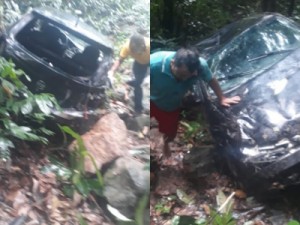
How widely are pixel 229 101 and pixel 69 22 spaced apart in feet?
2.03

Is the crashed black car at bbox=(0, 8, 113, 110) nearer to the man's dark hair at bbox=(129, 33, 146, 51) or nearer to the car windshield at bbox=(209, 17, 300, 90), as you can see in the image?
the man's dark hair at bbox=(129, 33, 146, 51)

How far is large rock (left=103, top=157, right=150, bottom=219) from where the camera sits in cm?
166

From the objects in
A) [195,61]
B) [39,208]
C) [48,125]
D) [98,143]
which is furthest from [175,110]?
[39,208]

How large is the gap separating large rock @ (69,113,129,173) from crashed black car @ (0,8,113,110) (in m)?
0.07

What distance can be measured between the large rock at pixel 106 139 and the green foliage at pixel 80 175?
0.05 feet

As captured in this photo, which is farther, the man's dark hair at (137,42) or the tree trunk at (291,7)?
the tree trunk at (291,7)

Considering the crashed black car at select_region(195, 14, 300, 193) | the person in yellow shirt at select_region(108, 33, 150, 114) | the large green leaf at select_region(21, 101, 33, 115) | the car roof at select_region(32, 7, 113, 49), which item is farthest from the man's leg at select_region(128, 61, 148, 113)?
the large green leaf at select_region(21, 101, 33, 115)

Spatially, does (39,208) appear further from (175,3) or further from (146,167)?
(175,3)

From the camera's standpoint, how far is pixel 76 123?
1686mm

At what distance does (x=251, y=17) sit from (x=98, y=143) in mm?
760

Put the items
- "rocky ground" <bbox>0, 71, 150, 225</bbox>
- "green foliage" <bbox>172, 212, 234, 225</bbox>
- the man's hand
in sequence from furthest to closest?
the man's hand, "green foliage" <bbox>172, 212, 234, 225</bbox>, "rocky ground" <bbox>0, 71, 150, 225</bbox>

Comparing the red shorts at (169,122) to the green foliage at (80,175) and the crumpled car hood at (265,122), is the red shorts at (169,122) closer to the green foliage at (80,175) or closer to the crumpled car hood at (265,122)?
the crumpled car hood at (265,122)

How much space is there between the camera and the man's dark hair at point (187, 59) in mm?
1761

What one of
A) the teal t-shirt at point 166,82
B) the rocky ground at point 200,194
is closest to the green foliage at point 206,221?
the rocky ground at point 200,194
